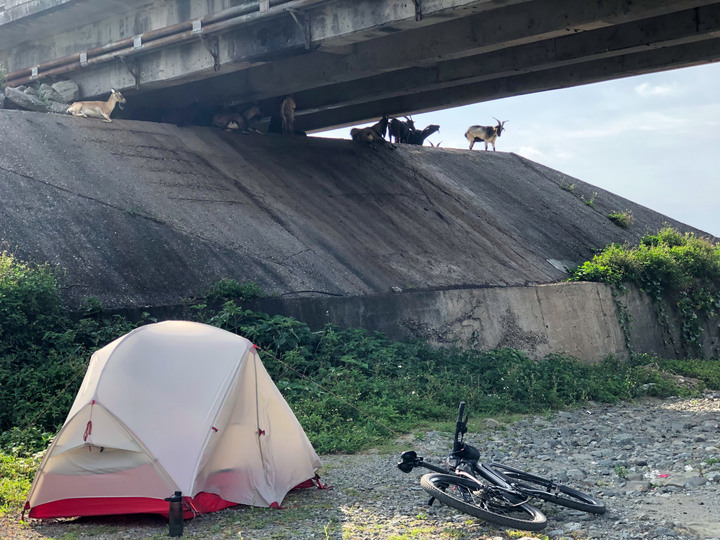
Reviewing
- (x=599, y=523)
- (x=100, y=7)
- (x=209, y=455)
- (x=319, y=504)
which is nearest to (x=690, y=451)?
(x=599, y=523)

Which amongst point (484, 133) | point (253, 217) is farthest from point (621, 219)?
point (253, 217)

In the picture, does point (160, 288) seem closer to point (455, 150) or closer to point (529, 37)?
point (529, 37)

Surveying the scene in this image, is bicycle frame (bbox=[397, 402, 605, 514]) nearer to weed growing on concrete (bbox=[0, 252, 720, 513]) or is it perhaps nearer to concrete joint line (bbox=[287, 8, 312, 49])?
weed growing on concrete (bbox=[0, 252, 720, 513])

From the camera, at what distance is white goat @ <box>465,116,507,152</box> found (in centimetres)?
2958

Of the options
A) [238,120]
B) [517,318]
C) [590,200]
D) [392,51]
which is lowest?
[517,318]

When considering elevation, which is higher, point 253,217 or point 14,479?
point 253,217

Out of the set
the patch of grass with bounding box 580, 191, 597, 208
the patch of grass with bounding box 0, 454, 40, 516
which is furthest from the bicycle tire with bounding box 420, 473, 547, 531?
the patch of grass with bounding box 580, 191, 597, 208

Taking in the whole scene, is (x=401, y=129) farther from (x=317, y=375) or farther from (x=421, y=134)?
(x=317, y=375)

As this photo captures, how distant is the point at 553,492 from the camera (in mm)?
6910

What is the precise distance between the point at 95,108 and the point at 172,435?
1242 centimetres

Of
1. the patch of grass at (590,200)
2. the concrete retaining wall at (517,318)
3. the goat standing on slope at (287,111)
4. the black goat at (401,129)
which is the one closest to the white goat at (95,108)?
the goat standing on slope at (287,111)

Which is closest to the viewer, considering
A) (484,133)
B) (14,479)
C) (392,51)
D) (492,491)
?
(492,491)

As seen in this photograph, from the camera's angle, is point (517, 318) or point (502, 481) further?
point (517, 318)

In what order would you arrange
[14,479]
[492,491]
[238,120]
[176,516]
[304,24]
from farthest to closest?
[238,120] → [304,24] → [14,479] → [492,491] → [176,516]
